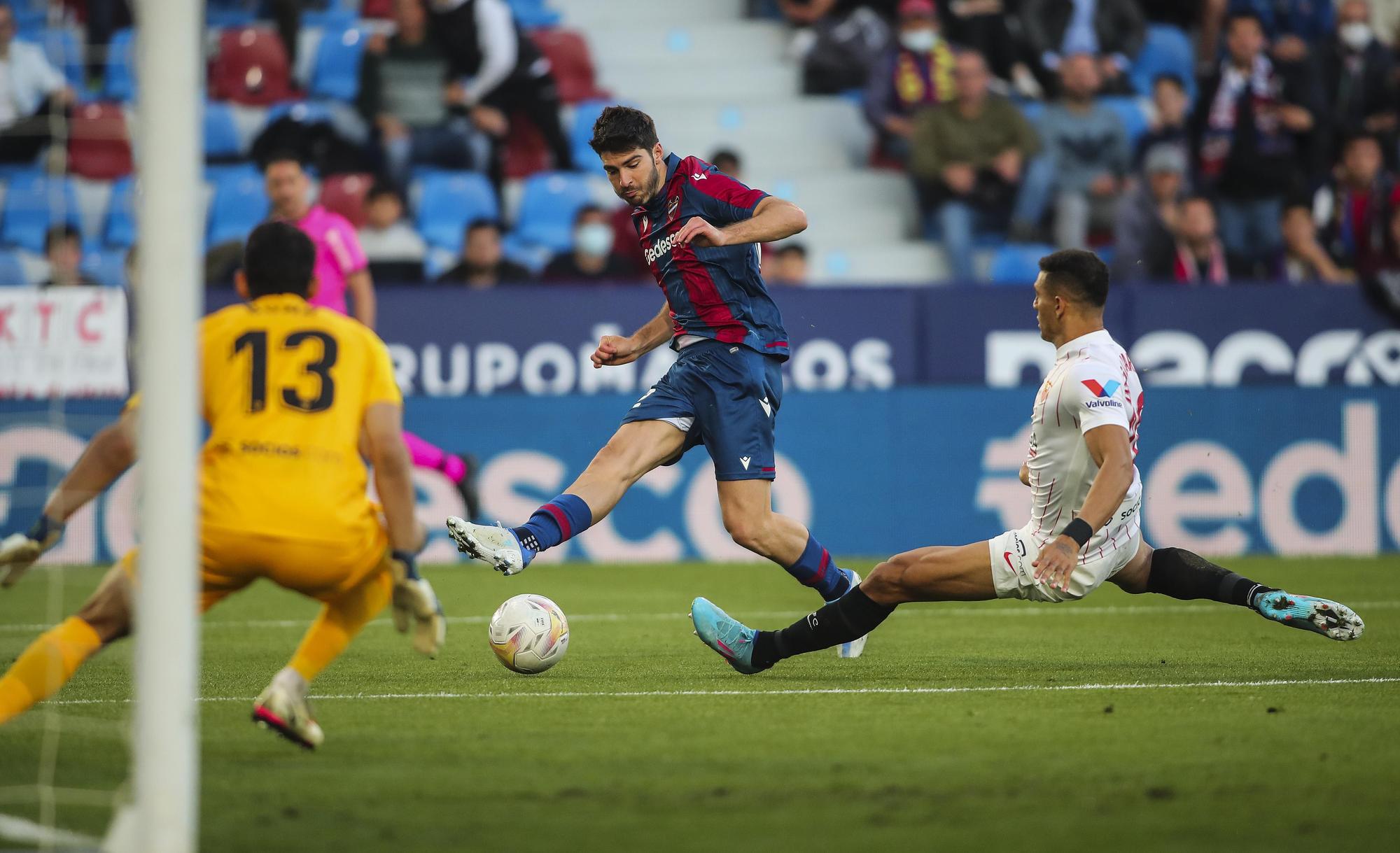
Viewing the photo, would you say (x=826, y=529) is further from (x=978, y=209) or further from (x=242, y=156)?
(x=242, y=156)

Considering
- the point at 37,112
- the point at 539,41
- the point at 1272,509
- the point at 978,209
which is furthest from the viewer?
the point at 539,41

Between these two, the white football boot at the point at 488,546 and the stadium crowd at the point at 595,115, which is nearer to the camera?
the white football boot at the point at 488,546

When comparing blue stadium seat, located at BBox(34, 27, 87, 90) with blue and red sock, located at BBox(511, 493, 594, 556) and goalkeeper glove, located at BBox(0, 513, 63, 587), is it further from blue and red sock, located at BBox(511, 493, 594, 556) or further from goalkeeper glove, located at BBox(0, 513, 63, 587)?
goalkeeper glove, located at BBox(0, 513, 63, 587)

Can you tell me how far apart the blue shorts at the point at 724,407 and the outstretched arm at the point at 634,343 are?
0.65 feet

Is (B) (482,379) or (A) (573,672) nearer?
(A) (573,672)

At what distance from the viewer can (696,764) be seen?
15.8ft

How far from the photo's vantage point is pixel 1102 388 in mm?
6051

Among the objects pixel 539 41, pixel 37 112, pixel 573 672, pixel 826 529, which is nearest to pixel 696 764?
pixel 573 672

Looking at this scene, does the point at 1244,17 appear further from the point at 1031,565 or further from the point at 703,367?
the point at 1031,565

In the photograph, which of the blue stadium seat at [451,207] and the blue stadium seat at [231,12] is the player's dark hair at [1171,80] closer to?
the blue stadium seat at [451,207]

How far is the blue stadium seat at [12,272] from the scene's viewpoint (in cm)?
1307

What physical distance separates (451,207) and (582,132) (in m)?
1.62

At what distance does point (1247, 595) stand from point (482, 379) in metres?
7.16

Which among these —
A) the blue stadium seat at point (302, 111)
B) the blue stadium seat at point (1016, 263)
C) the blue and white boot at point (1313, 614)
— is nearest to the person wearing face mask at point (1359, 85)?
the blue stadium seat at point (1016, 263)
